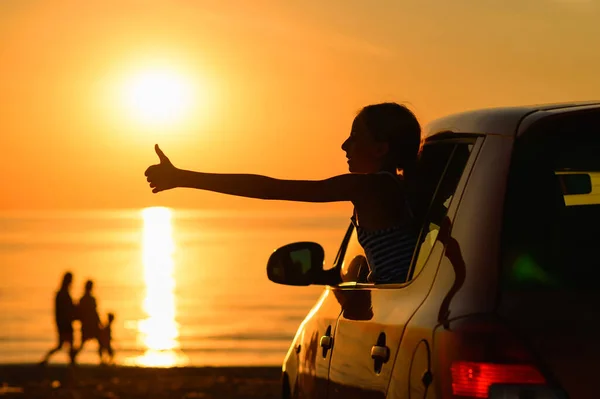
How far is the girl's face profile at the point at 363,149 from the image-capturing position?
5109mm

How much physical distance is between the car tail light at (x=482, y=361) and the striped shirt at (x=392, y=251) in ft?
4.20

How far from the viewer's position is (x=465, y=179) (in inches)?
151

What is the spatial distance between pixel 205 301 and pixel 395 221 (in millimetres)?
85698

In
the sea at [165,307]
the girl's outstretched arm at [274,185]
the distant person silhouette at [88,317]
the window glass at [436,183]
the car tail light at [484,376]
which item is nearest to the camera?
the car tail light at [484,376]

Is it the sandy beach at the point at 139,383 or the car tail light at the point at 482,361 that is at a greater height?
the car tail light at the point at 482,361

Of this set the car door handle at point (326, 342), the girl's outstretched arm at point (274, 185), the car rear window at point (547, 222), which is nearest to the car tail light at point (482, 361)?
the car rear window at point (547, 222)

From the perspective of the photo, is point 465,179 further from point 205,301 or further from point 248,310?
point 205,301

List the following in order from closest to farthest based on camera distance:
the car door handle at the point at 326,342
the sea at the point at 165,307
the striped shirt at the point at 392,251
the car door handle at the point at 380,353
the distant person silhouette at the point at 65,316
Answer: the car door handle at the point at 380,353 → the striped shirt at the point at 392,251 → the car door handle at the point at 326,342 → the distant person silhouette at the point at 65,316 → the sea at the point at 165,307

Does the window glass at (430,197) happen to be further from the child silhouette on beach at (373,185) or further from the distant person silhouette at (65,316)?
the distant person silhouette at (65,316)

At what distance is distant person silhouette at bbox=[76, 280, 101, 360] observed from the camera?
91.2 ft

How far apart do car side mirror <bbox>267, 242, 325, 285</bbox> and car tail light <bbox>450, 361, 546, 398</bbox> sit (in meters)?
1.86

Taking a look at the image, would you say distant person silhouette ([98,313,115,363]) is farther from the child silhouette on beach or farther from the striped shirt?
the striped shirt

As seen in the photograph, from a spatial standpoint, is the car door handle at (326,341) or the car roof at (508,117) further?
the car door handle at (326,341)

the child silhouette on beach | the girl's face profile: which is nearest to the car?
the child silhouette on beach
